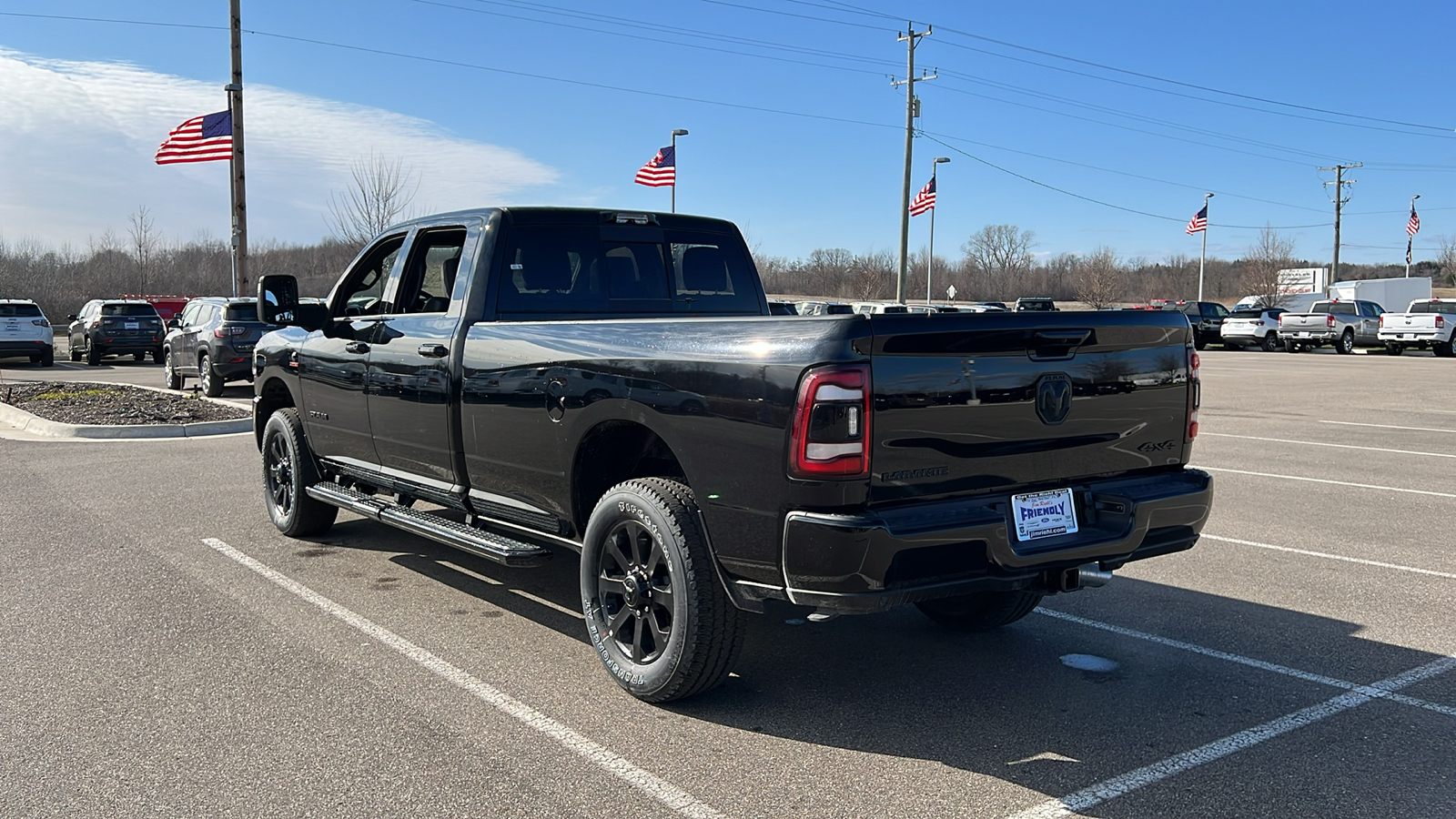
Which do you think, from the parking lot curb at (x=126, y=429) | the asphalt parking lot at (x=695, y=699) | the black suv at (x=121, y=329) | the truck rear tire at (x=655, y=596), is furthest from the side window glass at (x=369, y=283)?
the black suv at (x=121, y=329)

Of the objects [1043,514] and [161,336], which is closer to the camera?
[1043,514]

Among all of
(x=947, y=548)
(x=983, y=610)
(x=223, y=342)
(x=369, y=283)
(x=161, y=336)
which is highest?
(x=369, y=283)

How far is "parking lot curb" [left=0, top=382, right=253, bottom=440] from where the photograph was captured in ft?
42.8

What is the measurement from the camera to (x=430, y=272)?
6.21m

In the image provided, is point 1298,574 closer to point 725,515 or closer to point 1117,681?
point 1117,681

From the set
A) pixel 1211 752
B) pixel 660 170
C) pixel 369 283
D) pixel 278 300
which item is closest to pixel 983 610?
pixel 1211 752

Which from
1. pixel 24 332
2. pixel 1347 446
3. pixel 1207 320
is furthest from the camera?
pixel 1207 320

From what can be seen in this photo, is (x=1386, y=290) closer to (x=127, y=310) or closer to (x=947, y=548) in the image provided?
(x=127, y=310)

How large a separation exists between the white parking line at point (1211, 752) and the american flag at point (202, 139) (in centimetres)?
2194

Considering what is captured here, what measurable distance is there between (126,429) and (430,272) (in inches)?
347

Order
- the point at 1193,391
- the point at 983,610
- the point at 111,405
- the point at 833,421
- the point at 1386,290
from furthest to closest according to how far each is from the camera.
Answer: the point at 1386,290 < the point at 111,405 < the point at 983,610 < the point at 1193,391 < the point at 833,421

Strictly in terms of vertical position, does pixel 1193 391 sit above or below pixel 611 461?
above

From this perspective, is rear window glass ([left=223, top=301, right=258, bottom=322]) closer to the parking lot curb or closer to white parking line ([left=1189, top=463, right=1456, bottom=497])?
the parking lot curb

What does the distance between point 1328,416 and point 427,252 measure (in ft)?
47.4
